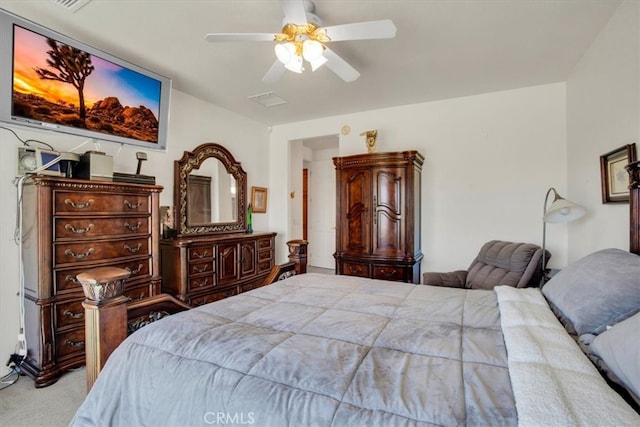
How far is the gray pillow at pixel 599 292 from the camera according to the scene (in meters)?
1.19

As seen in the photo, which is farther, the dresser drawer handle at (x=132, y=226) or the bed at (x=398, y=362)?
the dresser drawer handle at (x=132, y=226)

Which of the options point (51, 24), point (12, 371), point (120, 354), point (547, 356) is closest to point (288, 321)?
point (120, 354)

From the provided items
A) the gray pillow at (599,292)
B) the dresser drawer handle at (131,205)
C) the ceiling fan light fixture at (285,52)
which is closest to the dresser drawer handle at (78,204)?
the dresser drawer handle at (131,205)

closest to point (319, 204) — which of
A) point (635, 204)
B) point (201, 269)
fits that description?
point (201, 269)

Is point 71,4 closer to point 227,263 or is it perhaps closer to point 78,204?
point 78,204

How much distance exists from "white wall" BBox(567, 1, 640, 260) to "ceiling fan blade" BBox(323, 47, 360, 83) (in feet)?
5.68

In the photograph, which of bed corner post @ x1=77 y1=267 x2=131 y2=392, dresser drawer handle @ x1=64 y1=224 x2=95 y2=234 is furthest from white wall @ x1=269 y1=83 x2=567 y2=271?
bed corner post @ x1=77 y1=267 x2=131 y2=392

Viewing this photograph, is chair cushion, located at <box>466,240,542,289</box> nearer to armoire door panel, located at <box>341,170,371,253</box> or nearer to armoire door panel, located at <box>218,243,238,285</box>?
armoire door panel, located at <box>341,170,371,253</box>

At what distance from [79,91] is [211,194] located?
1.75m

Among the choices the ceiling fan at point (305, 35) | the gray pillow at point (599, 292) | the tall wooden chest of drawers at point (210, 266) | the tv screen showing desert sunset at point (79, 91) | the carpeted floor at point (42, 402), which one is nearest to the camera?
the gray pillow at point (599, 292)

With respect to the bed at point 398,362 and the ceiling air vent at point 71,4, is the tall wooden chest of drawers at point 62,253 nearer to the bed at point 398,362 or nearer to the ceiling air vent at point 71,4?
the ceiling air vent at point 71,4

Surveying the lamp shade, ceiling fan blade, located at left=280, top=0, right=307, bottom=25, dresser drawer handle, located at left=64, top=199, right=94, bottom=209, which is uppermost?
ceiling fan blade, located at left=280, top=0, right=307, bottom=25

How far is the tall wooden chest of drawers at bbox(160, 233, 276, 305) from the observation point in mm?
3086

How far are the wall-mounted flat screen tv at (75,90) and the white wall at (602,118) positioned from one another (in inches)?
142
